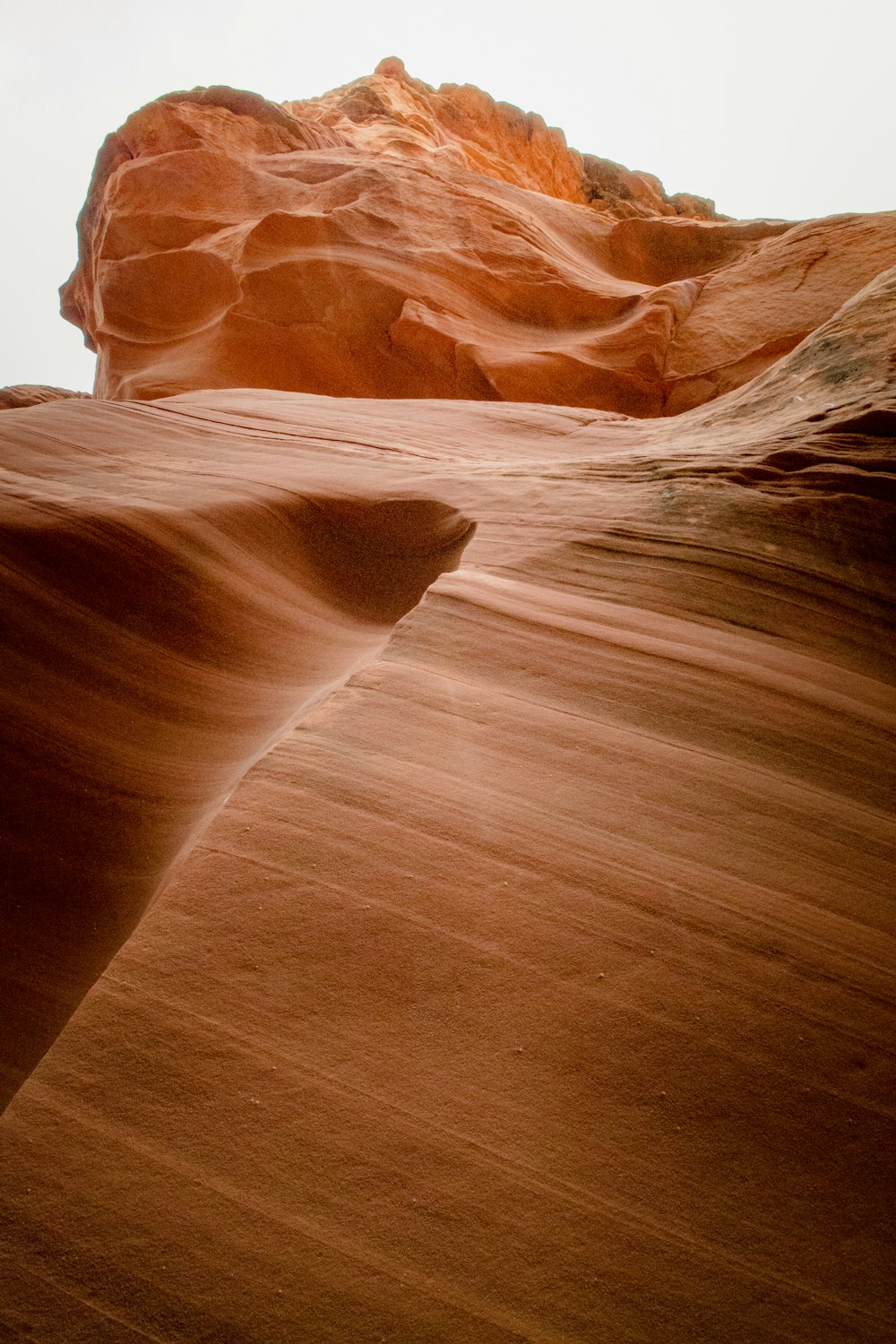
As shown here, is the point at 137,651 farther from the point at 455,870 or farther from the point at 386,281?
the point at 386,281

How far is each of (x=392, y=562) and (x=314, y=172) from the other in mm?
8497

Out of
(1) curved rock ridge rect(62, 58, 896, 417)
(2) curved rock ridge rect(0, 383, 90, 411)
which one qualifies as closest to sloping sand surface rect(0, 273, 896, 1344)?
(2) curved rock ridge rect(0, 383, 90, 411)

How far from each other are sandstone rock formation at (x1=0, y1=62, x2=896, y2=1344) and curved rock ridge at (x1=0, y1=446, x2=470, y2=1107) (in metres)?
0.02

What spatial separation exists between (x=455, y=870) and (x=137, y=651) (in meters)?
1.92

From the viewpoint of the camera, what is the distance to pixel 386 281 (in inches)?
344

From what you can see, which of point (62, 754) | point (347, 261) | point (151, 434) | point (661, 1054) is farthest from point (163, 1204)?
point (347, 261)

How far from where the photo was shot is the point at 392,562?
4121 mm

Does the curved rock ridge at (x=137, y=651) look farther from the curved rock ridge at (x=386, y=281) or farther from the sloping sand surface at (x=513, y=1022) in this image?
the curved rock ridge at (x=386, y=281)

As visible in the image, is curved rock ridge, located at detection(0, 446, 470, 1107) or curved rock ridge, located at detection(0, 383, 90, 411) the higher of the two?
curved rock ridge, located at detection(0, 383, 90, 411)

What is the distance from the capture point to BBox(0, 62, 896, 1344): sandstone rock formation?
1557 millimetres

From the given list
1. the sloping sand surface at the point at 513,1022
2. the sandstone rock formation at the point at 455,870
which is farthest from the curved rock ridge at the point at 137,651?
the sloping sand surface at the point at 513,1022

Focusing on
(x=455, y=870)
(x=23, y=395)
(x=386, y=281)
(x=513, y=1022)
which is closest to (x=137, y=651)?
(x=455, y=870)

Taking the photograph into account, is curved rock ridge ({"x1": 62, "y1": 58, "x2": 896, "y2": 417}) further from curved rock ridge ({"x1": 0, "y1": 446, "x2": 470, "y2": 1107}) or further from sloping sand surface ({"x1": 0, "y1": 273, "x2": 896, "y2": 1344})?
sloping sand surface ({"x1": 0, "y1": 273, "x2": 896, "y2": 1344})

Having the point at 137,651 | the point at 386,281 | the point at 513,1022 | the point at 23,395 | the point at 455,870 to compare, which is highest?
the point at 386,281
